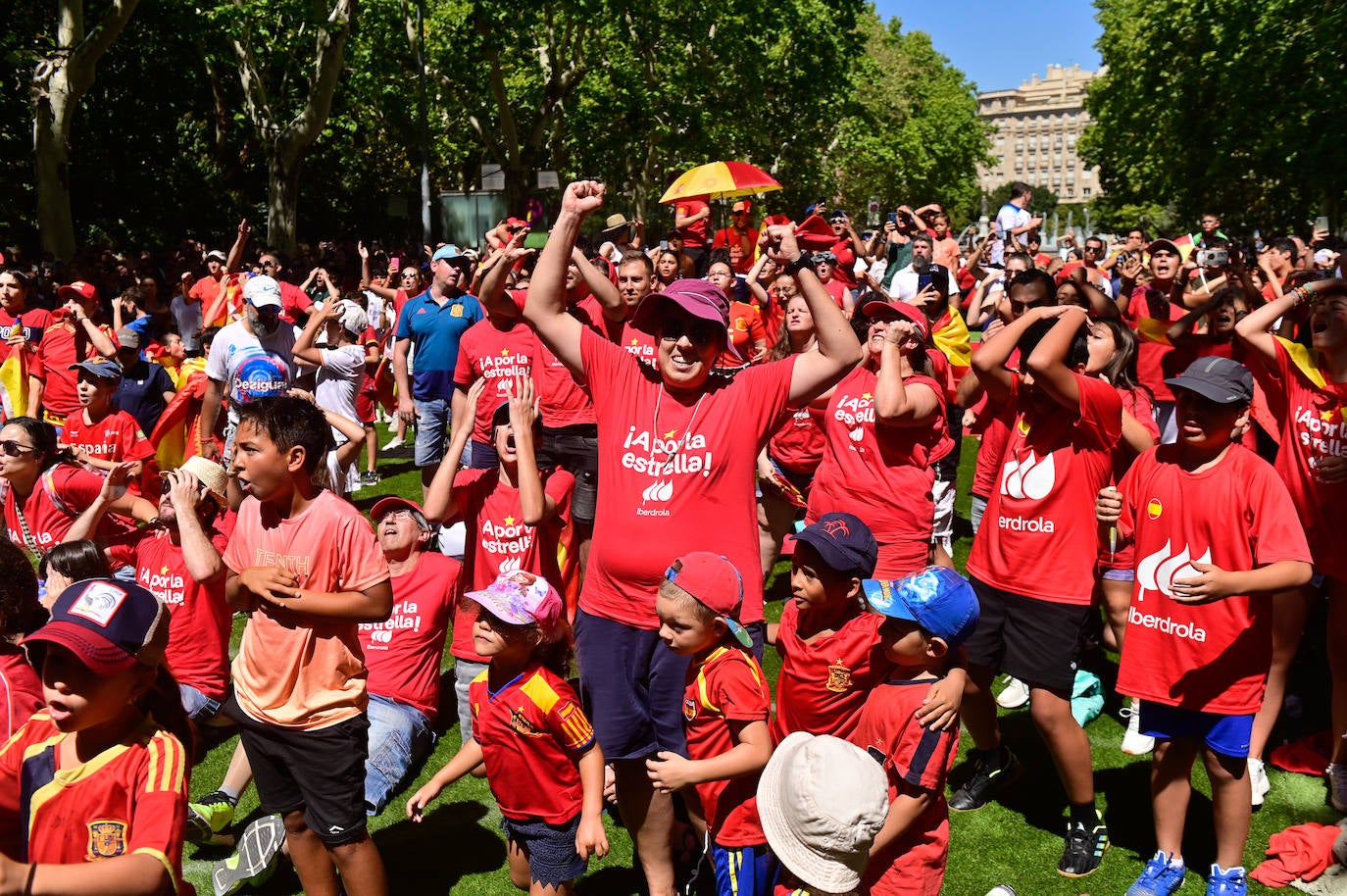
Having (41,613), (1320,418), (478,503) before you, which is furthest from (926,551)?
(41,613)

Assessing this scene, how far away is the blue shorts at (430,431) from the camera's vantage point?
9.38 meters

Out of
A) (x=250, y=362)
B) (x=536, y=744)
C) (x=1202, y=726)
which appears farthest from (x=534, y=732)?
(x=250, y=362)

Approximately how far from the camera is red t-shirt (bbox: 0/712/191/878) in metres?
2.89

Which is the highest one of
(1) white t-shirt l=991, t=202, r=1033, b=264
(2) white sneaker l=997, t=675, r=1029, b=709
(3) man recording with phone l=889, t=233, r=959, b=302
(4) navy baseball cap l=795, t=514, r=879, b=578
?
(1) white t-shirt l=991, t=202, r=1033, b=264

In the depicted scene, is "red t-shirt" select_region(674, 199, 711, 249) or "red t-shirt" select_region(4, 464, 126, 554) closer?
"red t-shirt" select_region(4, 464, 126, 554)

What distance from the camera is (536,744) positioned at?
414cm

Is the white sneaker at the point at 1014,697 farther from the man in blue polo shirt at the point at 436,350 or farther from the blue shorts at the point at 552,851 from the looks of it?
the man in blue polo shirt at the point at 436,350

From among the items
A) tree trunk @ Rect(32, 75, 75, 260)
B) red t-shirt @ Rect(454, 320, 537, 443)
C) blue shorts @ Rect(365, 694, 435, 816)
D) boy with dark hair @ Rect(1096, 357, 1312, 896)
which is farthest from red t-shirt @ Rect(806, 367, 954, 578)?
tree trunk @ Rect(32, 75, 75, 260)

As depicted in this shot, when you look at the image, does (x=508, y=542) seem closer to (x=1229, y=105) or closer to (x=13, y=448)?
(x=13, y=448)

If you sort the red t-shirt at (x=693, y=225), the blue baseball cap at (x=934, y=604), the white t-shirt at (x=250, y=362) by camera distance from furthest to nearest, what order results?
the red t-shirt at (x=693, y=225) < the white t-shirt at (x=250, y=362) < the blue baseball cap at (x=934, y=604)

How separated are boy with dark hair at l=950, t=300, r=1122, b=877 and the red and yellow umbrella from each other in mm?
5949

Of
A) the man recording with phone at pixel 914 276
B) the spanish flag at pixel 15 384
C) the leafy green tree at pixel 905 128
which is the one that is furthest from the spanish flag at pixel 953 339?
the leafy green tree at pixel 905 128

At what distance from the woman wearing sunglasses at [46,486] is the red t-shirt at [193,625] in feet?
2.27

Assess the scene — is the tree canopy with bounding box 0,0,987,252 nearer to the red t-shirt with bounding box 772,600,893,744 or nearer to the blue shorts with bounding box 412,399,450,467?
the blue shorts with bounding box 412,399,450,467
